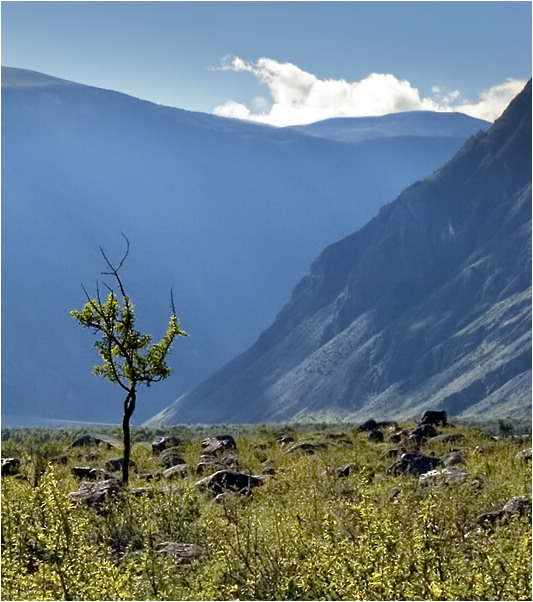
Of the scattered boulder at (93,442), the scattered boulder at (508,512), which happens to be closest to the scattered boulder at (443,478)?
the scattered boulder at (508,512)

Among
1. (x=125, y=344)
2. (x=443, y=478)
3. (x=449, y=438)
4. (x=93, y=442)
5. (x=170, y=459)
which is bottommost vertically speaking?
(x=443, y=478)

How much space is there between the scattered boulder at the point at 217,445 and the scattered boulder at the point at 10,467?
6.16 metres

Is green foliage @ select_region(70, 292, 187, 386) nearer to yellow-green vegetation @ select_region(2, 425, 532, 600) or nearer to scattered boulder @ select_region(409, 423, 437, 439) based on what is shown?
yellow-green vegetation @ select_region(2, 425, 532, 600)

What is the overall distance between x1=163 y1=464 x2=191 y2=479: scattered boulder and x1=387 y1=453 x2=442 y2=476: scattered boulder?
544 cm

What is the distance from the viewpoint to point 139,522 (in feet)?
58.1

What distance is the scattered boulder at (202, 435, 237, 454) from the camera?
105 feet

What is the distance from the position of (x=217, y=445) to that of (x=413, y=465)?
9.62 m

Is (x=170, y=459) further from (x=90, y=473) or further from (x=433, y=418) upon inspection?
(x=433, y=418)

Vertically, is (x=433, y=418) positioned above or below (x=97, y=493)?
above

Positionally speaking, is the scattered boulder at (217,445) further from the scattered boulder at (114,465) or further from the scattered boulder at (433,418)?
the scattered boulder at (433,418)

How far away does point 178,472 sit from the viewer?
2625cm

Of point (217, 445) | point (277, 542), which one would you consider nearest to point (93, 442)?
point (217, 445)

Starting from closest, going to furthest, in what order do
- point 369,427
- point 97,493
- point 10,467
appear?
point 97,493
point 10,467
point 369,427

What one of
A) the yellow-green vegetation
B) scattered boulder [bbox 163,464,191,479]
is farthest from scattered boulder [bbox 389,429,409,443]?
the yellow-green vegetation
